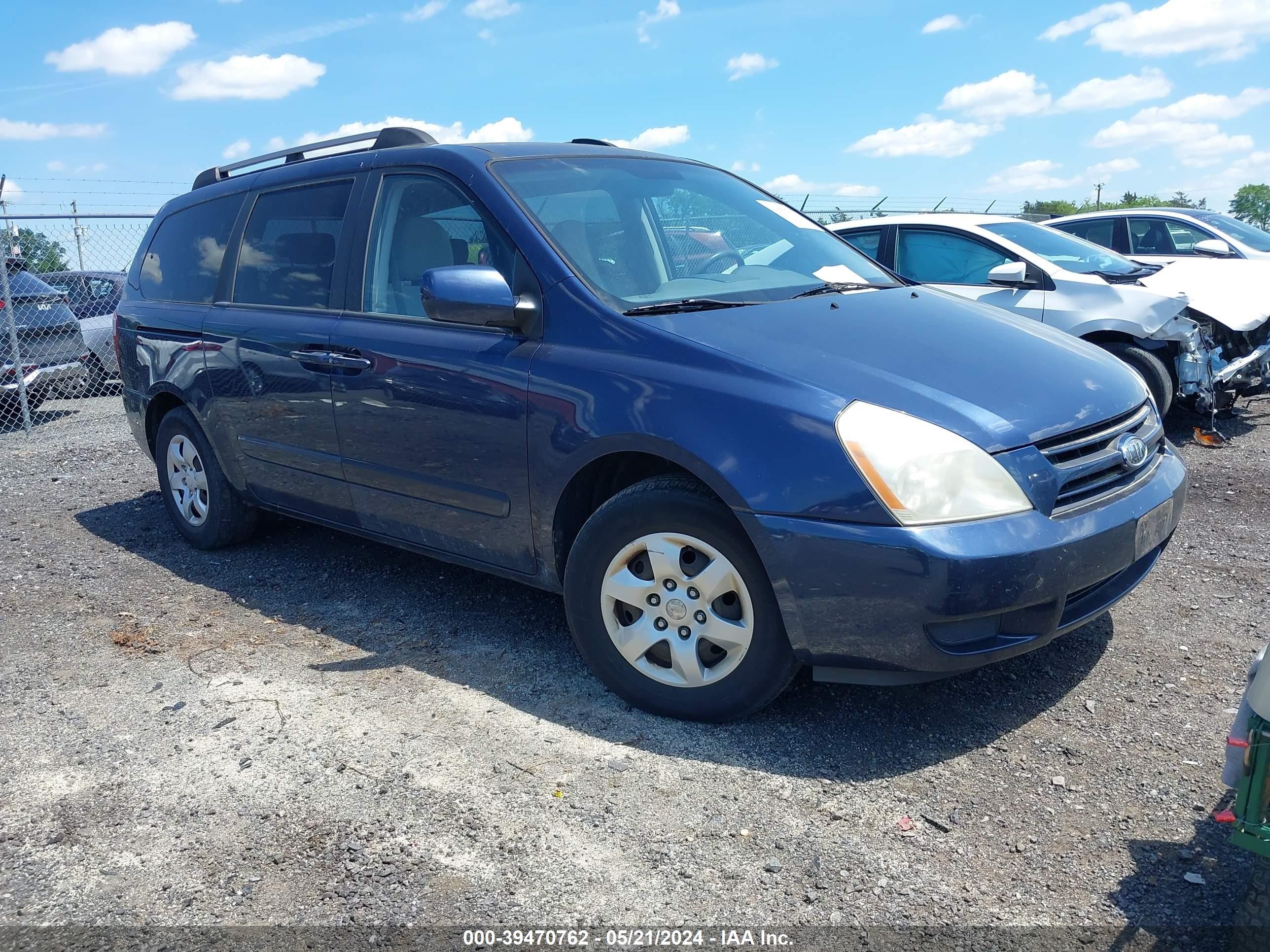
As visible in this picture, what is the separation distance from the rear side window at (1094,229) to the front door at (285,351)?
8049 mm

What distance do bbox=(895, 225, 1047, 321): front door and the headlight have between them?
4.73 metres

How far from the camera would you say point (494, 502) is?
3.65 meters

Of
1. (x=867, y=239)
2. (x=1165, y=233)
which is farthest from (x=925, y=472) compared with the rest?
(x=1165, y=233)

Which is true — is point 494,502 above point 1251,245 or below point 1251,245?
below

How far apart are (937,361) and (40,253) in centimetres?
1087

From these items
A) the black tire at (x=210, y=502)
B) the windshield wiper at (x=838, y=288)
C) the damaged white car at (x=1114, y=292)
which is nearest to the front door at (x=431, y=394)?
the windshield wiper at (x=838, y=288)

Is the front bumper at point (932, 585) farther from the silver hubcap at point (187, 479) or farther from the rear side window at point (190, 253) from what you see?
the silver hubcap at point (187, 479)

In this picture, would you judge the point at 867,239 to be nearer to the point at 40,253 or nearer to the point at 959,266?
the point at 959,266

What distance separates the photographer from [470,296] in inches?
135

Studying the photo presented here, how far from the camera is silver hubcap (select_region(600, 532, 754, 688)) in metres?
3.10

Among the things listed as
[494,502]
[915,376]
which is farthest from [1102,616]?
[494,502]

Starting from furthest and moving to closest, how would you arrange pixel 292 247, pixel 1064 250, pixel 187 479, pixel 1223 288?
pixel 1223 288
pixel 1064 250
pixel 187 479
pixel 292 247

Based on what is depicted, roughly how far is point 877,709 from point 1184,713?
97 cm

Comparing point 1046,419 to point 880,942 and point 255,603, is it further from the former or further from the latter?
point 255,603
